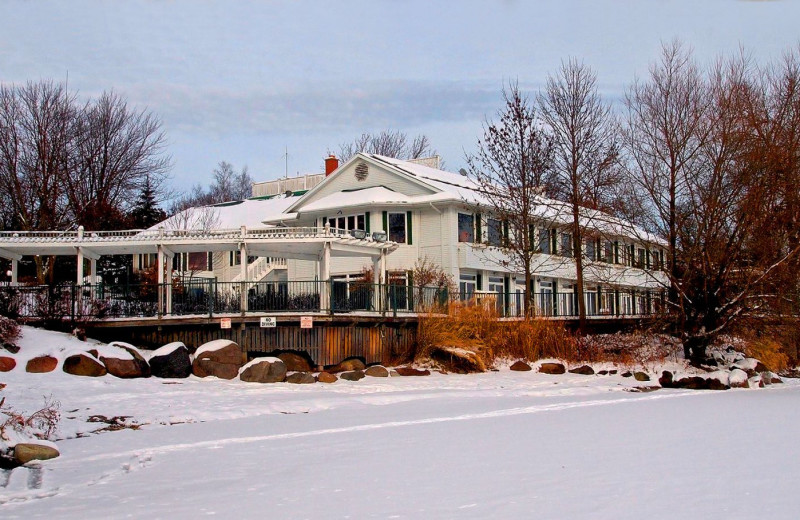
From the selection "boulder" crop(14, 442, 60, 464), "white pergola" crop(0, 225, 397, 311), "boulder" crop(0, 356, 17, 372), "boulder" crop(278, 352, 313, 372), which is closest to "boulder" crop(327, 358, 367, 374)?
"boulder" crop(278, 352, 313, 372)

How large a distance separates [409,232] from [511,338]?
37.2ft

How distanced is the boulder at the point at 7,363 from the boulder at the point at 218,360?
4.57 m

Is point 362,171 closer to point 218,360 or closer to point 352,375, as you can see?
point 352,375

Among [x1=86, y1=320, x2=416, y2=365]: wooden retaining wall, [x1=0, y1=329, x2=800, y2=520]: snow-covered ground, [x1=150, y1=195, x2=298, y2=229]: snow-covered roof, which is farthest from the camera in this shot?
[x1=150, y1=195, x2=298, y2=229]: snow-covered roof

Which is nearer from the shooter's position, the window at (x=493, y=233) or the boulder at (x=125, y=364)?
the boulder at (x=125, y=364)

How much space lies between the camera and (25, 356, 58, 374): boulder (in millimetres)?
21656

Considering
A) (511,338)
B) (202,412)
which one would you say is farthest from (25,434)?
(511,338)

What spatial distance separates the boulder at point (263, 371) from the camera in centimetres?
2386

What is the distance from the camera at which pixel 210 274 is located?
50562 mm

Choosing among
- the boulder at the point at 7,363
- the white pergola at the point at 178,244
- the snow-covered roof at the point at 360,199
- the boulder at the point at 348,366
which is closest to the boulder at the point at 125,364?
the boulder at the point at 7,363

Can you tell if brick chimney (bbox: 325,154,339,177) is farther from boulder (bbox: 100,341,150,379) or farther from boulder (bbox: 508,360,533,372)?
boulder (bbox: 100,341,150,379)

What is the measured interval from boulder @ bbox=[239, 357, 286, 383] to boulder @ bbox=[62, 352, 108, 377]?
3.74m

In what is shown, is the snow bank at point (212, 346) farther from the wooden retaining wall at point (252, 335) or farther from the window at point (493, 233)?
the window at point (493, 233)

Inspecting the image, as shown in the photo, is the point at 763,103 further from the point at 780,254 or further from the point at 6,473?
the point at 6,473
